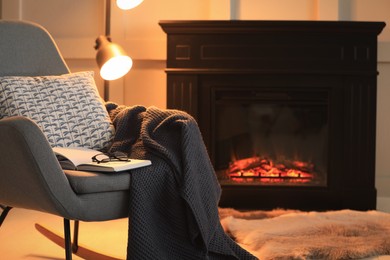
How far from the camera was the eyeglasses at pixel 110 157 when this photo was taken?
96.6 inches

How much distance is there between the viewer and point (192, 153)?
2.53 m

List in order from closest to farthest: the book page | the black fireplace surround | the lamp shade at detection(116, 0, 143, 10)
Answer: the book page, the lamp shade at detection(116, 0, 143, 10), the black fireplace surround

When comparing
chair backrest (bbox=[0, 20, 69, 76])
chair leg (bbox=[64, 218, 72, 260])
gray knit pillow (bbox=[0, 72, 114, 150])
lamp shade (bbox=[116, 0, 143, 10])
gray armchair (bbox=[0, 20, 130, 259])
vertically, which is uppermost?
lamp shade (bbox=[116, 0, 143, 10])

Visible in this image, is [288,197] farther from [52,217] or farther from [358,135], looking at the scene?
[52,217]

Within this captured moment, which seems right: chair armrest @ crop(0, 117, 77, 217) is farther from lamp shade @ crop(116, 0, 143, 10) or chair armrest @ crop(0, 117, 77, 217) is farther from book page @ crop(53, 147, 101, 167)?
lamp shade @ crop(116, 0, 143, 10)

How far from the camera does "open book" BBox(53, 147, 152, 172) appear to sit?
7.77 feet

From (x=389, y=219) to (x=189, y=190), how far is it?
4.73 ft

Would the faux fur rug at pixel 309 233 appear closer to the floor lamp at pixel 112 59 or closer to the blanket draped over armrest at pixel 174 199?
the blanket draped over armrest at pixel 174 199

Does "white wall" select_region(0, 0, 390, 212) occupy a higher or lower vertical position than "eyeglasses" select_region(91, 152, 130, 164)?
higher

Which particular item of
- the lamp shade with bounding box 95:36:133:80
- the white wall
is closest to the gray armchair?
the lamp shade with bounding box 95:36:133:80

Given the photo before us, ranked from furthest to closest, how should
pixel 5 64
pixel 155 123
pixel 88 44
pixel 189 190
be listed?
pixel 88 44
pixel 5 64
pixel 155 123
pixel 189 190

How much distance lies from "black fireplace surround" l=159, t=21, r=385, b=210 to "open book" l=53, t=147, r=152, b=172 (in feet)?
4.92

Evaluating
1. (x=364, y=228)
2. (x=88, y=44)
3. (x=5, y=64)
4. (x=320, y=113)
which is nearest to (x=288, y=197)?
(x=320, y=113)

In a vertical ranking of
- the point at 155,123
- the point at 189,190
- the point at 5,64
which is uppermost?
the point at 5,64
